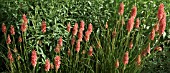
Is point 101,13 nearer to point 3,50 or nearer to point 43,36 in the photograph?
point 43,36

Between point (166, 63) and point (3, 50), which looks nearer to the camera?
point (166, 63)

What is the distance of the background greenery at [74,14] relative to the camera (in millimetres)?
3723

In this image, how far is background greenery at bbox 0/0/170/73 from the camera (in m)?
3.72

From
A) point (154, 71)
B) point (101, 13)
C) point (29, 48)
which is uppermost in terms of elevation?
point (101, 13)

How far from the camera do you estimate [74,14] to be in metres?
4.04

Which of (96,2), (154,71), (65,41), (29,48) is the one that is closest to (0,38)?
(29,48)

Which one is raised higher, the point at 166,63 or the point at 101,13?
the point at 101,13

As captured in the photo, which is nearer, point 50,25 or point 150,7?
point 50,25

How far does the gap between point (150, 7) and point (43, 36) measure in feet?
4.39

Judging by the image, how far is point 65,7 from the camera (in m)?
3.93

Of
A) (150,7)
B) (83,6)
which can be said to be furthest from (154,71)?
(83,6)

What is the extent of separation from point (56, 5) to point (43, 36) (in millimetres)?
468

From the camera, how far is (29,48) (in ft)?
12.1

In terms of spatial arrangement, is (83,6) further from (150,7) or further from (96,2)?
(150,7)
